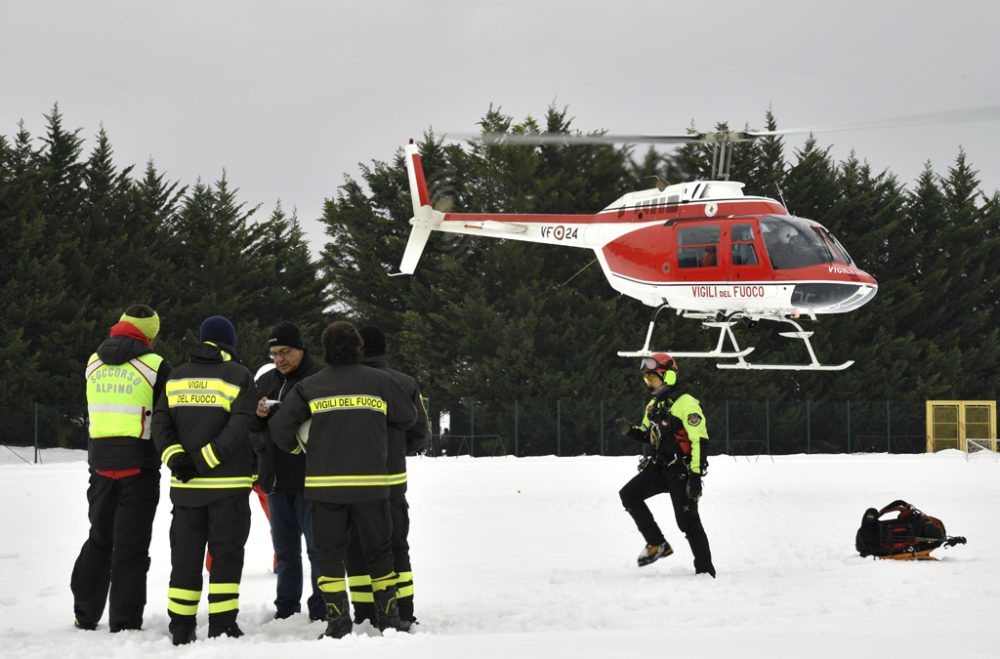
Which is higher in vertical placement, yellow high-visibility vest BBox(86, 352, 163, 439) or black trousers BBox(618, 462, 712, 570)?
yellow high-visibility vest BBox(86, 352, 163, 439)

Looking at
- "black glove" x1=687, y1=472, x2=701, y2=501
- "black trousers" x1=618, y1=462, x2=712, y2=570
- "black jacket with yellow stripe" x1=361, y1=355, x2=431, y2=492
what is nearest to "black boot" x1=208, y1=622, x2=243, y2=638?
"black jacket with yellow stripe" x1=361, y1=355, x2=431, y2=492

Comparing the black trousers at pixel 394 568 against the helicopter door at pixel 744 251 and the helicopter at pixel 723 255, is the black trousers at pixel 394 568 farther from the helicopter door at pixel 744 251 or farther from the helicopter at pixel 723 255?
the helicopter door at pixel 744 251

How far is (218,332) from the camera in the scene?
7.09 m

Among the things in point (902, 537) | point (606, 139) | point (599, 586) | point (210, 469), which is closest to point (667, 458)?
point (599, 586)

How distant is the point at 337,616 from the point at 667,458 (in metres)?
4.20

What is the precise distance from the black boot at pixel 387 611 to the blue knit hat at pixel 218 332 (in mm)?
1637

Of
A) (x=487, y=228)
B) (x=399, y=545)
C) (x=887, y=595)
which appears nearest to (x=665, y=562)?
(x=887, y=595)

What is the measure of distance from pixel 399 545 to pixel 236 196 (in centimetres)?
3679

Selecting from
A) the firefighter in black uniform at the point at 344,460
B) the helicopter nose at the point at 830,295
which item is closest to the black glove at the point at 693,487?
the firefighter in black uniform at the point at 344,460

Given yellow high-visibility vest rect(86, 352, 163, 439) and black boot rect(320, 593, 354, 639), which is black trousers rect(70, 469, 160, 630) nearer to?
yellow high-visibility vest rect(86, 352, 163, 439)

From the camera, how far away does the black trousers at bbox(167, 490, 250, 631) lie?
6.71 m

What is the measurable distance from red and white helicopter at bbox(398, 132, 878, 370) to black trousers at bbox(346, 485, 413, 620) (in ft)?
43.0

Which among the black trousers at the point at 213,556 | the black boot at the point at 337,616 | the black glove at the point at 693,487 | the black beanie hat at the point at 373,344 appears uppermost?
the black beanie hat at the point at 373,344

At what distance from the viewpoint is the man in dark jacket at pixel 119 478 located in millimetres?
7133
